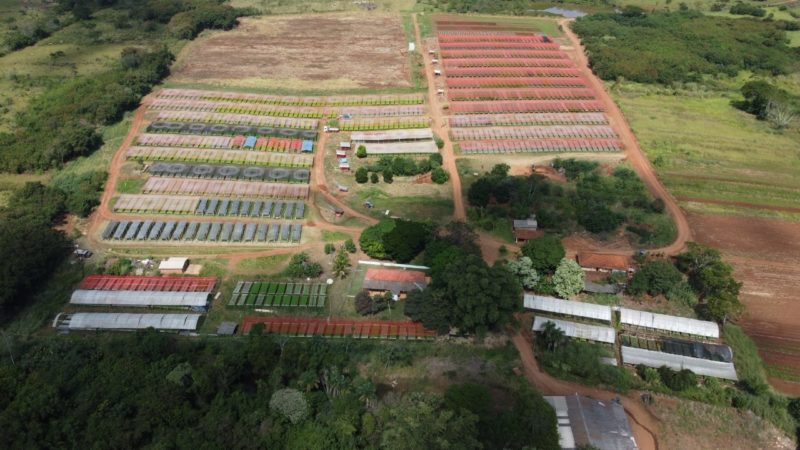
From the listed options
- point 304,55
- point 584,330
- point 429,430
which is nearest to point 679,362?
point 584,330

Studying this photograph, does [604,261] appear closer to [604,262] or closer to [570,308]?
[604,262]

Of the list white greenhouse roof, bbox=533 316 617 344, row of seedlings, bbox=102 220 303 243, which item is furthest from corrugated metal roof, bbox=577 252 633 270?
row of seedlings, bbox=102 220 303 243

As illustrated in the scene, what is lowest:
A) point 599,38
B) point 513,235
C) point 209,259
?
point 209,259

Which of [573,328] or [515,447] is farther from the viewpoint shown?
[573,328]

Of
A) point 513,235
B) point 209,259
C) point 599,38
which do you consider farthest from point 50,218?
point 599,38

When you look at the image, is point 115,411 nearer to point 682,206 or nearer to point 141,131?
point 141,131

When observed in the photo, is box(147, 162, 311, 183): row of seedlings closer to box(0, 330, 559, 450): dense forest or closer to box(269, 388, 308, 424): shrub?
box(0, 330, 559, 450): dense forest
